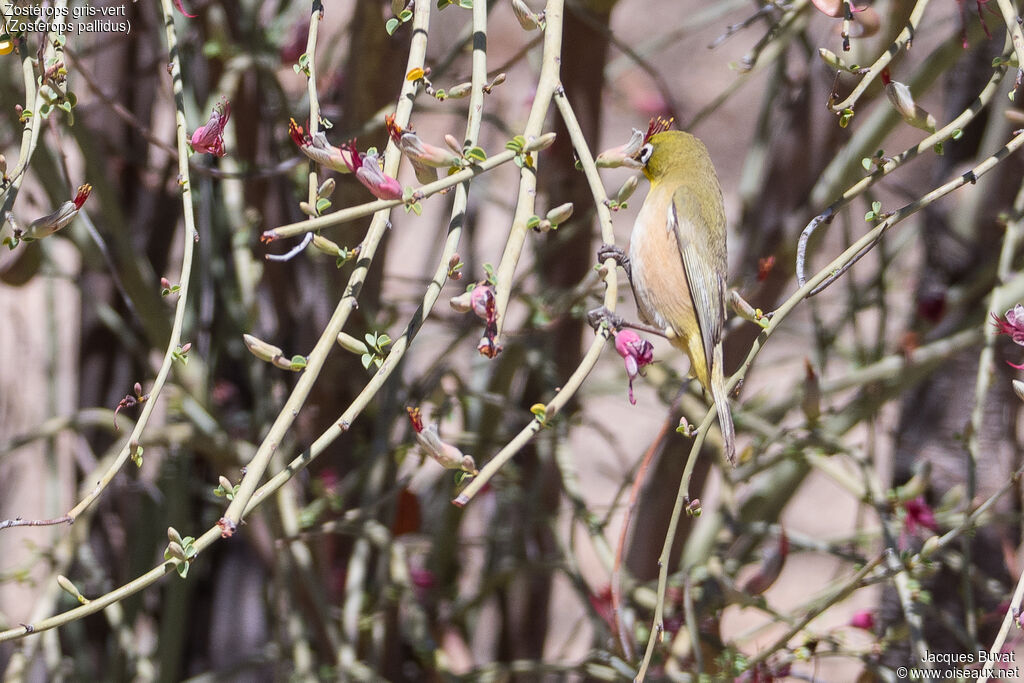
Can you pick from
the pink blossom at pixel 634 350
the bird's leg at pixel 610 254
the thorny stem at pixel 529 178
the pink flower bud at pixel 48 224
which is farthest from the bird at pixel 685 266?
the pink flower bud at pixel 48 224

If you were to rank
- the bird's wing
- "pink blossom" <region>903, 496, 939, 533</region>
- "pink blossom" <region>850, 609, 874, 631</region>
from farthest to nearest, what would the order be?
"pink blossom" <region>850, 609, 874, 631</region>, "pink blossom" <region>903, 496, 939, 533</region>, the bird's wing

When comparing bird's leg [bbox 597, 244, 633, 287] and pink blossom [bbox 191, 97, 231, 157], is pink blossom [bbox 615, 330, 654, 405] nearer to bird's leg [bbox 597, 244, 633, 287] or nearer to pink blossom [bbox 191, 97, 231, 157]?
bird's leg [bbox 597, 244, 633, 287]

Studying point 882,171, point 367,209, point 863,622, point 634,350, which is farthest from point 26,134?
point 863,622

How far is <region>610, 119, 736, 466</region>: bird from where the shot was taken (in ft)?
3.93

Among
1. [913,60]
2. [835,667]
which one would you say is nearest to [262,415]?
[835,667]

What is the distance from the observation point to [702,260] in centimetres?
123

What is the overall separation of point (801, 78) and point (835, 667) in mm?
2409

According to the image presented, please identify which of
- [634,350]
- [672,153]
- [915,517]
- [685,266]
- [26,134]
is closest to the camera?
[26,134]

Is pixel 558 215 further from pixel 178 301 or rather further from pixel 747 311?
pixel 178 301

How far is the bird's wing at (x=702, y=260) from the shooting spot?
119 centimetres

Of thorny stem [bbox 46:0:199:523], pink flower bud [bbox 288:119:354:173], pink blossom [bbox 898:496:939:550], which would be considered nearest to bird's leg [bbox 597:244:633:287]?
pink flower bud [bbox 288:119:354:173]

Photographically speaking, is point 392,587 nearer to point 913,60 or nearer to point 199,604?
point 199,604

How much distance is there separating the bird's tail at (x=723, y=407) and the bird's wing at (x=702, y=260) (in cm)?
1

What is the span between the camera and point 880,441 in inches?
131
